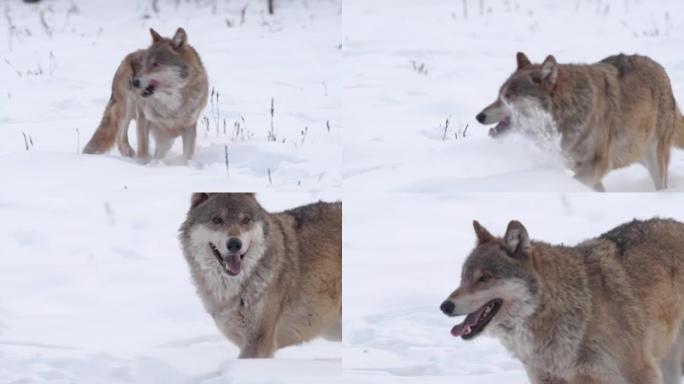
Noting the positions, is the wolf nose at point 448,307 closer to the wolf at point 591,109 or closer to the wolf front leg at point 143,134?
the wolf at point 591,109

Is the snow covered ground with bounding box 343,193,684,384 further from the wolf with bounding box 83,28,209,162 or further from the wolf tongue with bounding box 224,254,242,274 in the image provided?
the wolf with bounding box 83,28,209,162

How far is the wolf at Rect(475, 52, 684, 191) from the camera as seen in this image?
7.12m

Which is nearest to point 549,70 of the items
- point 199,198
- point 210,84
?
point 199,198

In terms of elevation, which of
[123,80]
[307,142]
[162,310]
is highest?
[123,80]

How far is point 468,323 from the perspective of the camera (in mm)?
5242

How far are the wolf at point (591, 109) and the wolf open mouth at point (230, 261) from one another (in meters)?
2.22

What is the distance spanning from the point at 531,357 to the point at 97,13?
12.2 meters

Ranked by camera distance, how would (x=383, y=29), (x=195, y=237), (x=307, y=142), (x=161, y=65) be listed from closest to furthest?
(x=195, y=237), (x=161, y=65), (x=307, y=142), (x=383, y=29)

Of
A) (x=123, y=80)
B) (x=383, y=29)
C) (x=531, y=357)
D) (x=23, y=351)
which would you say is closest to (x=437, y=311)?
(x=531, y=357)

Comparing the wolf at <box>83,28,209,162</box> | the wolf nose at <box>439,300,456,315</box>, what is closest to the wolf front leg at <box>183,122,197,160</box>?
the wolf at <box>83,28,209,162</box>

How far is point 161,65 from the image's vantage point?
27.3ft

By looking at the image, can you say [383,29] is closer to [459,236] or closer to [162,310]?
[459,236]

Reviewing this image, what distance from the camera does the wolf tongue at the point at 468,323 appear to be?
17.1 feet

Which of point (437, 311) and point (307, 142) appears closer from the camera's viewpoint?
point (437, 311)
